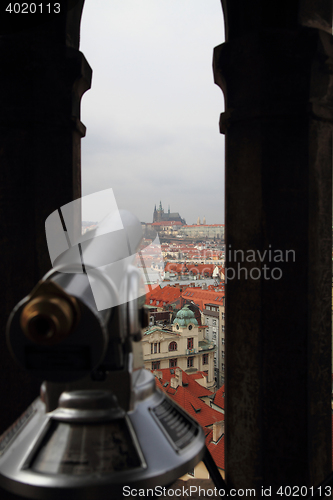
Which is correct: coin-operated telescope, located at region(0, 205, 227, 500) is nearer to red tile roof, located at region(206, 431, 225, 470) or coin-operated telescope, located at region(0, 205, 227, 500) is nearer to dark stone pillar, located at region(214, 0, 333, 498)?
dark stone pillar, located at region(214, 0, 333, 498)

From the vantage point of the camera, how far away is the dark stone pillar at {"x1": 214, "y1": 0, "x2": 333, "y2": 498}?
5.63ft

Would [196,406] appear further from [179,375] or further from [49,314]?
[49,314]

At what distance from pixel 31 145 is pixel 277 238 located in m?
1.22

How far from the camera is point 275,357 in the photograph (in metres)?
1.74

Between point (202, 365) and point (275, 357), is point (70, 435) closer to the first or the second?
point (275, 357)

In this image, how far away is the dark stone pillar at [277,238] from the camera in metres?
1.72

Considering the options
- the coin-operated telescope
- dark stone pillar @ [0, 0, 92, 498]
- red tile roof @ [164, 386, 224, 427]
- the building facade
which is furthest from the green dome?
the coin-operated telescope

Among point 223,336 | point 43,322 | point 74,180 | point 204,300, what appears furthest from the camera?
point 204,300

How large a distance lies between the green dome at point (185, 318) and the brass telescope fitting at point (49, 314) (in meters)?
1.38

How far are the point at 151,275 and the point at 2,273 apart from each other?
1014 mm

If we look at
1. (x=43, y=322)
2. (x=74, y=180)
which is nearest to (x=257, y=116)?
(x=74, y=180)

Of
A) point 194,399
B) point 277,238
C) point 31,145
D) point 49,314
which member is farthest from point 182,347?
point 49,314

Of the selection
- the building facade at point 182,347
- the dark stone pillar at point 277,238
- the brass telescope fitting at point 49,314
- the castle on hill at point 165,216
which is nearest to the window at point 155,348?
the building facade at point 182,347

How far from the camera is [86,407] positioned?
27.4 inches
